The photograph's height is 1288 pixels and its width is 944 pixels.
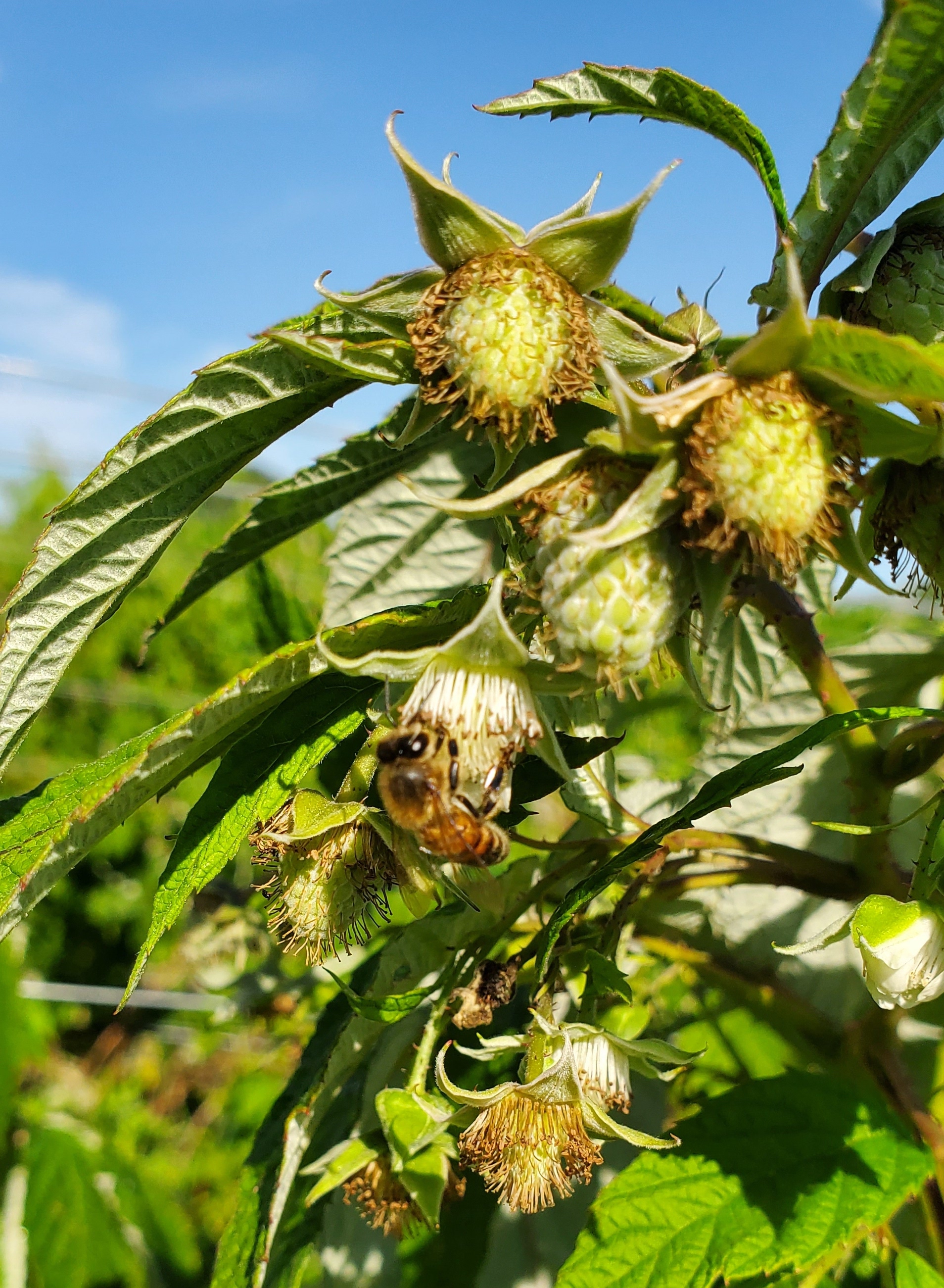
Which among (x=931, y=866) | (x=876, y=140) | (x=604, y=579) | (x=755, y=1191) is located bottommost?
(x=755, y=1191)

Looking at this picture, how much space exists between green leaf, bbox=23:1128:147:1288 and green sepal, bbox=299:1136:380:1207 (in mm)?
1180

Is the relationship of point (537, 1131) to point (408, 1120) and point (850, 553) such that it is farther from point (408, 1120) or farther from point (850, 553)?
point (850, 553)

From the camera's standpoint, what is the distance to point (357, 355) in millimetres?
930

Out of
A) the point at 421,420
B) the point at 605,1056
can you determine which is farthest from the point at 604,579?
the point at 605,1056

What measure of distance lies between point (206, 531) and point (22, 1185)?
5.40 metres

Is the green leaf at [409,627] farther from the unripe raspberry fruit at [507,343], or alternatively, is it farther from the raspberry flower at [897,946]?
the raspberry flower at [897,946]

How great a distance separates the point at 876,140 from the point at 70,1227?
2.24 metres

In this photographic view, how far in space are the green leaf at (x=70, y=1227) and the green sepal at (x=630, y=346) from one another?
197 cm

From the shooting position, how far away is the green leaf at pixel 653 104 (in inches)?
34.8

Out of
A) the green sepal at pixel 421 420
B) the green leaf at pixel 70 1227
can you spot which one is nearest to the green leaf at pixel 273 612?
the green sepal at pixel 421 420

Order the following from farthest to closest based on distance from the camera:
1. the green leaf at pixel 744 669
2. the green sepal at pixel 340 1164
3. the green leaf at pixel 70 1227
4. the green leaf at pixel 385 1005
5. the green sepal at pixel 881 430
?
1. the green leaf at pixel 70 1227
2. the green leaf at pixel 744 669
3. the green sepal at pixel 340 1164
4. the green leaf at pixel 385 1005
5. the green sepal at pixel 881 430

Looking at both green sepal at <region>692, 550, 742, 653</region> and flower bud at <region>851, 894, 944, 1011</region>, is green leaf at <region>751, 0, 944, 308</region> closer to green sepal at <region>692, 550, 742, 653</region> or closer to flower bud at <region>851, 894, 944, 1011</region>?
green sepal at <region>692, 550, 742, 653</region>

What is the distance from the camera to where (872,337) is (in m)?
0.67

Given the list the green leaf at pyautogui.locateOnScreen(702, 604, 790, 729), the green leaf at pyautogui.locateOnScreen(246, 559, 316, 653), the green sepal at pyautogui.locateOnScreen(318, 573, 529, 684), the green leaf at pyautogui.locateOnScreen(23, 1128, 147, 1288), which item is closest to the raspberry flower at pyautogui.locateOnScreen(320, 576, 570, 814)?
the green sepal at pyautogui.locateOnScreen(318, 573, 529, 684)
